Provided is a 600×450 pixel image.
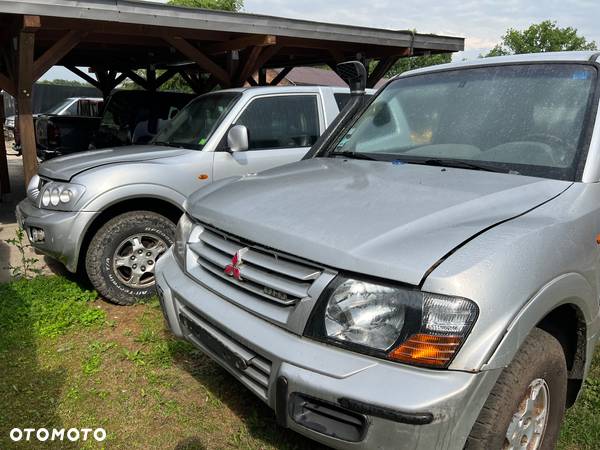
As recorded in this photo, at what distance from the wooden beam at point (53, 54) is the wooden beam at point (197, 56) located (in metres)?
1.41

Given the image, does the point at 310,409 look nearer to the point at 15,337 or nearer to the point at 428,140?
the point at 428,140

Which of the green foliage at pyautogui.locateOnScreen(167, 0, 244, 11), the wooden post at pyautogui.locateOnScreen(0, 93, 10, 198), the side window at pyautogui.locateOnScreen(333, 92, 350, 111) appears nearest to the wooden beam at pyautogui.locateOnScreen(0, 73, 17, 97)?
the wooden post at pyautogui.locateOnScreen(0, 93, 10, 198)

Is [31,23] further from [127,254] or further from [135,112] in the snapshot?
[127,254]

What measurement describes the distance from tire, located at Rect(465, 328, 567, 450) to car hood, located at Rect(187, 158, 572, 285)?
483 mm

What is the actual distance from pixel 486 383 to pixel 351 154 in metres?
1.88

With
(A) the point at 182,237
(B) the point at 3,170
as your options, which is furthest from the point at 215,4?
(A) the point at 182,237

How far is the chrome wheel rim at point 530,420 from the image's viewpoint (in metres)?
1.92

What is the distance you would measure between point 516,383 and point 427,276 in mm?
533

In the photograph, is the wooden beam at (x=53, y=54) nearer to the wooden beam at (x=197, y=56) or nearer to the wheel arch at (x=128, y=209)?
the wooden beam at (x=197, y=56)

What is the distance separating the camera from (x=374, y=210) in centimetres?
210

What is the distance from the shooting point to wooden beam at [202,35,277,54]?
798 cm

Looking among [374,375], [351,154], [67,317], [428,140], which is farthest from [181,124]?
[374,375]

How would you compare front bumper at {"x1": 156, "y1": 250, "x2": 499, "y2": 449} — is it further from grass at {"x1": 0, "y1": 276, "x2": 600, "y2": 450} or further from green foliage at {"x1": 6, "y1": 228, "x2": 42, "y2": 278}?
green foliage at {"x1": 6, "y1": 228, "x2": 42, "y2": 278}
